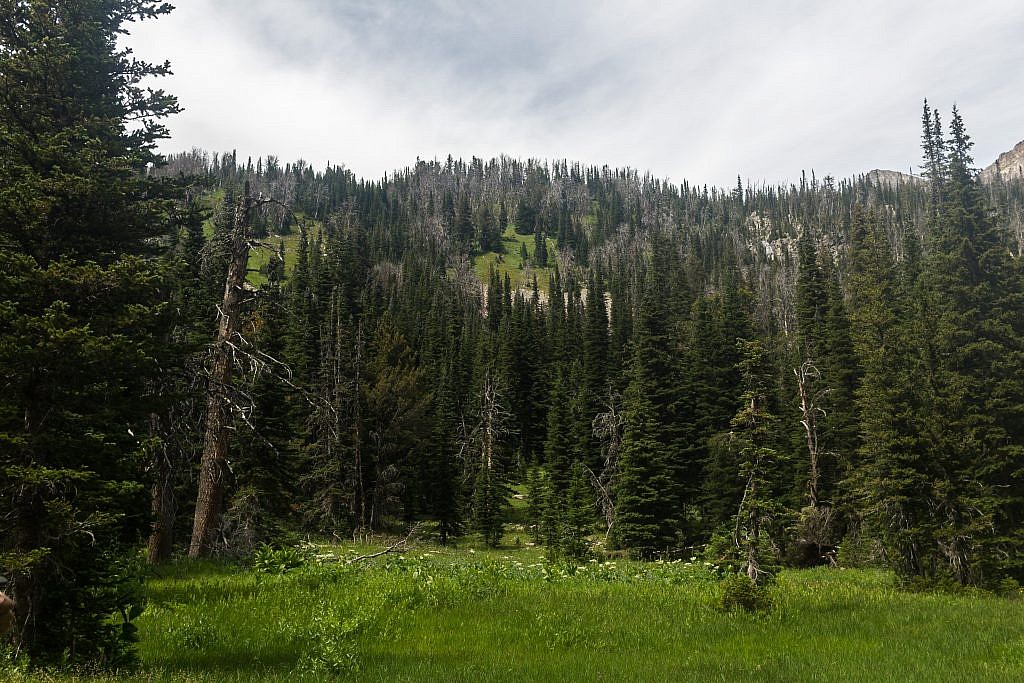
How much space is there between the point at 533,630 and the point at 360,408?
34508mm

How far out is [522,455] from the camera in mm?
68812

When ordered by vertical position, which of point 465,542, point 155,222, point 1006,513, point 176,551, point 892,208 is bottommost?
point 465,542

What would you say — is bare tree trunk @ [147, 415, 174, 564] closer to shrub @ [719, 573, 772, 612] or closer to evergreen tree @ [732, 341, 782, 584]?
shrub @ [719, 573, 772, 612]

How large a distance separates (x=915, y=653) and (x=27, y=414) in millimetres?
14675

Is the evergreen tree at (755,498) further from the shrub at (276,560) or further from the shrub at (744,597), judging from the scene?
the shrub at (276,560)

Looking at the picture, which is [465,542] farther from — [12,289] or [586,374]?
[12,289]

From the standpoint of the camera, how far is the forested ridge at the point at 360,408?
28.5 feet

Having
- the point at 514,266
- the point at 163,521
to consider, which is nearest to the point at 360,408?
the point at 163,521

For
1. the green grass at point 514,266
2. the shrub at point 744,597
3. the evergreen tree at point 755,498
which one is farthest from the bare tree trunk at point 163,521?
the green grass at point 514,266

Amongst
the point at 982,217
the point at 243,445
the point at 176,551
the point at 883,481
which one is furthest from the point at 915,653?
the point at 243,445

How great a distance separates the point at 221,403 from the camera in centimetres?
1616

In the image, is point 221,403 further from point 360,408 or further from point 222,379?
point 360,408

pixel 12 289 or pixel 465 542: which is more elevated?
pixel 12 289

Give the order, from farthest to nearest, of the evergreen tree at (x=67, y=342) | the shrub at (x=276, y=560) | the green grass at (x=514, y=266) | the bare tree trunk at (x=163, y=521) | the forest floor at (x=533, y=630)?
the green grass at (x=514, y=266) → the bare tree trunk at (x=163, y=521) → the shrub at (x=276, y=560) → the forest floor at (x=533, y=630) → the evergreen tree at (x=67, y=342)
